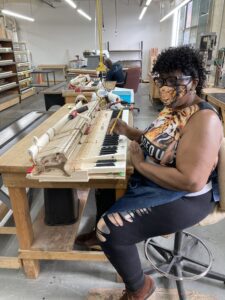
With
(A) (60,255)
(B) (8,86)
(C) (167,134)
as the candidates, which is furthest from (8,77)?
(C) (167,134)

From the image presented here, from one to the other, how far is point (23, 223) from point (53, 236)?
256 millimetres

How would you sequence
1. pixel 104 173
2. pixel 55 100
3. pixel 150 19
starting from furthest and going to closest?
pixel 150 19 < pixel 55 100 < pixel 104 173

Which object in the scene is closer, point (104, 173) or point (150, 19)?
point (104, 173)

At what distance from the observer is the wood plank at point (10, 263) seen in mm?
1476

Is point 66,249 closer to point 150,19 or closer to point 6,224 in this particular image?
point 6,224

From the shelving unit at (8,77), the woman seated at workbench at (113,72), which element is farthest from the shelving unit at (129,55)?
the woman seated at workbench at (113,72)

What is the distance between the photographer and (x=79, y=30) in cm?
1048

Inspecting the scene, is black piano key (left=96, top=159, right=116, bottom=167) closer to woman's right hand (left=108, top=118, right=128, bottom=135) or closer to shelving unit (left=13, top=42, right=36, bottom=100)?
woman's right hand (left=108, top=118, right=128, bottom=135)

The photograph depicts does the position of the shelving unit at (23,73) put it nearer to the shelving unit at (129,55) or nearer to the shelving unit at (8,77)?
the shelving unit at (8,77)

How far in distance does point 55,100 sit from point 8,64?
12.7 feet

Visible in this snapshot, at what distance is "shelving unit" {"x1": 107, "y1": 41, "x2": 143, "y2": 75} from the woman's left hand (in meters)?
10.0

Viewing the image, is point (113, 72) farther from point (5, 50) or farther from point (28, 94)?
point (28, 94)

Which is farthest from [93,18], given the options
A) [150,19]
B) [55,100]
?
[55,100]

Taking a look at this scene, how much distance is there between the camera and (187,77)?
41.2 inches
